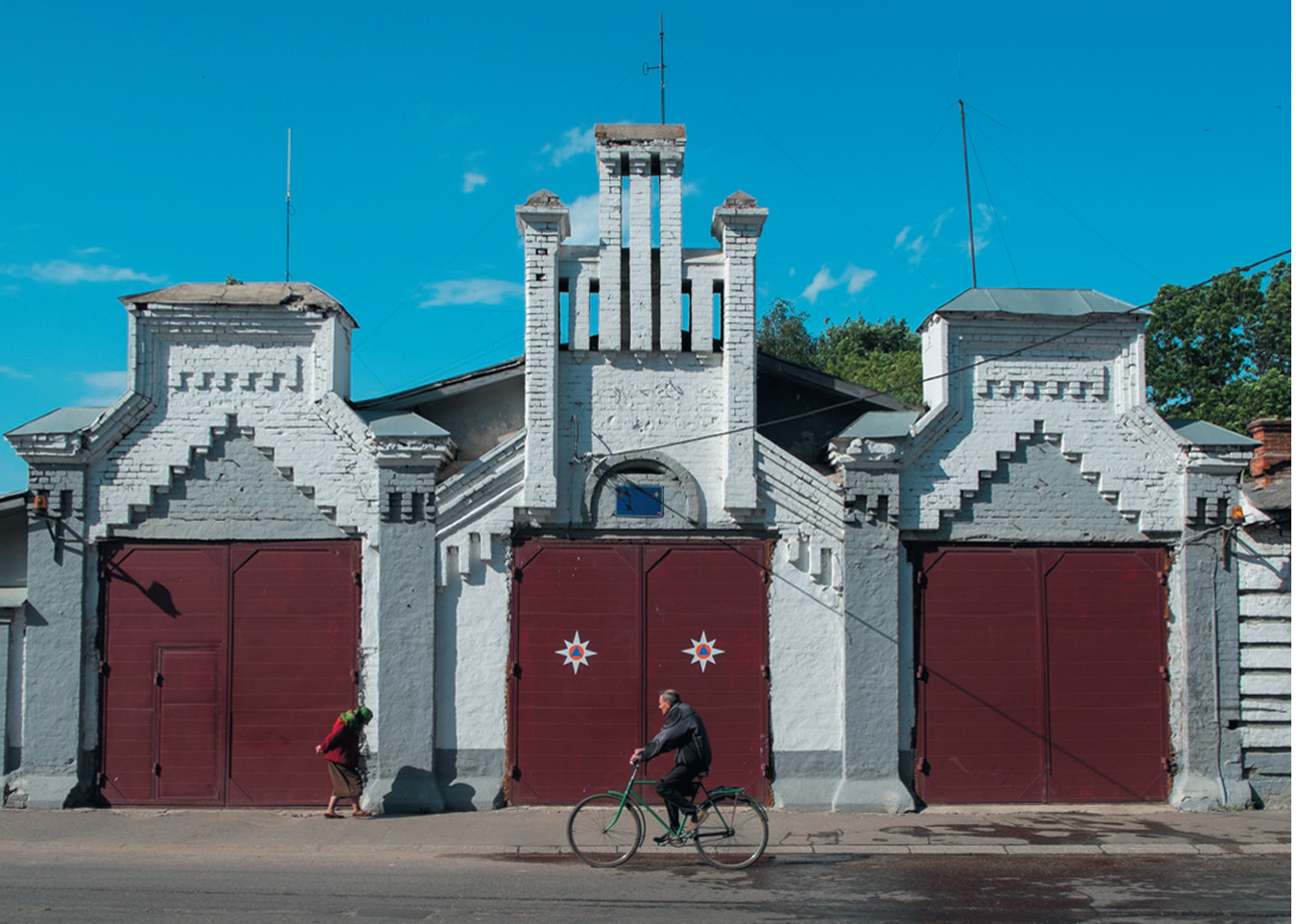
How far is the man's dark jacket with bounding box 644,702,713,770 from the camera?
32.8 ft

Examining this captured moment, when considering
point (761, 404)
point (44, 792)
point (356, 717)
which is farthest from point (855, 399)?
point (44, 792)

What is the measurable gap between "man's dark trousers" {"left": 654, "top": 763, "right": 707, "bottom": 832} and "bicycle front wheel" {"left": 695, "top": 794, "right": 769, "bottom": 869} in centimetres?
20

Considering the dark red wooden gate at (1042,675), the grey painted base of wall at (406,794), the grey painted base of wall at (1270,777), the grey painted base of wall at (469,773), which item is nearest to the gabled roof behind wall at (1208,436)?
the dark red wooden gate at (1042,675)

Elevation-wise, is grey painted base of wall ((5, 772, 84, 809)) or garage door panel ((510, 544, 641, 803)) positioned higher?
garage door panel ((510, 544, 641, 803))

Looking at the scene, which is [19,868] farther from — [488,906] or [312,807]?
[488,906]

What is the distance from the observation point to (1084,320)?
524 inches

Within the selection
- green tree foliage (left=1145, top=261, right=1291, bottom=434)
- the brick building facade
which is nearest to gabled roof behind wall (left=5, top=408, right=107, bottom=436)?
the brick building facade

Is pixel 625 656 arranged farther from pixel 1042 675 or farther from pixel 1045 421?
pixel 1045 421

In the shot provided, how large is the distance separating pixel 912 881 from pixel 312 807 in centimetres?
699

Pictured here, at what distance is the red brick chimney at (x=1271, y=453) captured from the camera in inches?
540

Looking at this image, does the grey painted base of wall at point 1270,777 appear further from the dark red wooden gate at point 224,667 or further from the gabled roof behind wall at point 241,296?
the gabled roof behind wall at point 241,296

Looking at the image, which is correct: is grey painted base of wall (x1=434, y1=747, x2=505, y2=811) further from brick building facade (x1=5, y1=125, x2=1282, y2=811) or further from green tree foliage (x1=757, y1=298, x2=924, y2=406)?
green tree foliage (x1=757, y1=298, x2=924, y2=406)

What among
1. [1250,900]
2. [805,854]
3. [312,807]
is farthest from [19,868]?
[1250,900]

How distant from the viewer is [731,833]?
33.1ft
